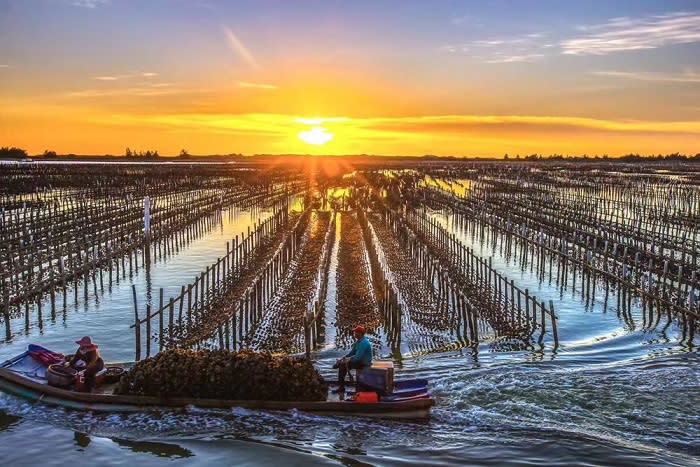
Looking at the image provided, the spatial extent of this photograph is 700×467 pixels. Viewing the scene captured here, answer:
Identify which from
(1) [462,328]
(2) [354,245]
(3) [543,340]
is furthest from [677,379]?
(2) [354,245]

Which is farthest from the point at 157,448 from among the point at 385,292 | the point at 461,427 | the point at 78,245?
the point at 78,245

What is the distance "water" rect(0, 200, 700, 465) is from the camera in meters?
12.5

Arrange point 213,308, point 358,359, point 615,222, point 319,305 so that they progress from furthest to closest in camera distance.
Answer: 1. point 615,222
2. point 213,308
3. point 319,305
4. point 358,359

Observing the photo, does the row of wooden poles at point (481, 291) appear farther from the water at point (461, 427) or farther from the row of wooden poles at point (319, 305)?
the row of wooden poles at point (319, 305)

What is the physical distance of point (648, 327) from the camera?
853 inches

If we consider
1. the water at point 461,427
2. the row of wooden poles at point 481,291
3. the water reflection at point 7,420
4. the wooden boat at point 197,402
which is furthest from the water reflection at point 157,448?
the row of wooden poles at point 481,291

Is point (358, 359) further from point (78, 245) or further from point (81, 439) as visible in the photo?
point (78, 245)

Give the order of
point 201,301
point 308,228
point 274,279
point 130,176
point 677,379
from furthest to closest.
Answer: point 130,176, point 308,228, point 274,279, point 201,301, point 677,379

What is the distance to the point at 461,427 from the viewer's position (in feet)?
44.9

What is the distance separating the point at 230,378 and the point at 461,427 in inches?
Result: 192

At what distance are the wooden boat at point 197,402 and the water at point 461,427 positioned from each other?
0.18m

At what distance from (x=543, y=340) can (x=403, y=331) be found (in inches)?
165

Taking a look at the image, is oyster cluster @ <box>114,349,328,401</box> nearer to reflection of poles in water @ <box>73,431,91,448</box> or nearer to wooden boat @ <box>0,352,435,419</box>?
wooden boat @ <box>0,352,435,419</box>

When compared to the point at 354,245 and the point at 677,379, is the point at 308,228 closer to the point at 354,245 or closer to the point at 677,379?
the point at 354,245
